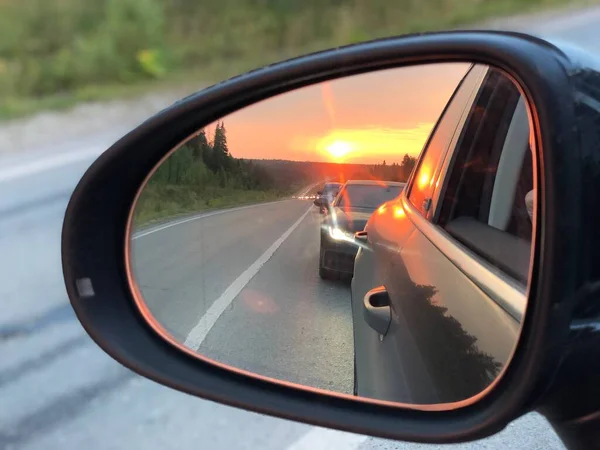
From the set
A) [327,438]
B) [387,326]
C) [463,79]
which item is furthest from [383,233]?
[327,438]

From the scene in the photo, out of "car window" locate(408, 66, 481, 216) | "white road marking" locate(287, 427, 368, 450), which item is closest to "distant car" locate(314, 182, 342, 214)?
"car window" locate(408, 66, 481, 216)

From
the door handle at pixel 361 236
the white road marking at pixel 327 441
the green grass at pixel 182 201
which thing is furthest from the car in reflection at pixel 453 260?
the white road marking at pixel 327 441

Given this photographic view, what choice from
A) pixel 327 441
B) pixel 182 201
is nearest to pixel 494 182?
pixel 182 201

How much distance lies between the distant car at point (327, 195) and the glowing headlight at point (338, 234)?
0.29 ft

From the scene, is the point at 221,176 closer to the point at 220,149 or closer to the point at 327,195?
the point at 220,149

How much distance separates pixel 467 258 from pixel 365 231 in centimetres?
26

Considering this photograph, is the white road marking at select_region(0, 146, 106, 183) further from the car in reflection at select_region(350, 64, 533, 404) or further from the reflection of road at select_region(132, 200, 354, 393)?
the car in reflection at select_region(350, 64, 533, 404)

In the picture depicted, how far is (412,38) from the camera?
1.52 m

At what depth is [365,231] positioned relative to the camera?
1.69 metres

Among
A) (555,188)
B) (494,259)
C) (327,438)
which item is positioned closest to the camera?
(555,188)

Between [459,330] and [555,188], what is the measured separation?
0.57 m

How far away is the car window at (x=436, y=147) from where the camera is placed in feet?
5.30

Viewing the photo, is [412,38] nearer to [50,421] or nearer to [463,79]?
[463,79]

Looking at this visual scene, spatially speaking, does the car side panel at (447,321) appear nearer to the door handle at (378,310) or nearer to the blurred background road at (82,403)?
the door handle at (378,310)
